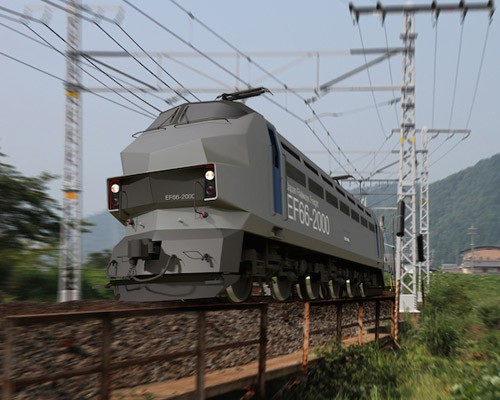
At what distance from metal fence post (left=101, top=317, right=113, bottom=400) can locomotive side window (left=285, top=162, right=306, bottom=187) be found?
21.7 ft

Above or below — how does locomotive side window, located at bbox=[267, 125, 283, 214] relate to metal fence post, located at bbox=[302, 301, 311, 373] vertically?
above

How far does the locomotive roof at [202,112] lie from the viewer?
938cm

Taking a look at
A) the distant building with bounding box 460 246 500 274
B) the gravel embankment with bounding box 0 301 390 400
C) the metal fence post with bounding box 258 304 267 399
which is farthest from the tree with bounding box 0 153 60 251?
the distant building with bounding box 460 246 500 274

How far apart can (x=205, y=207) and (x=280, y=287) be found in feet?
11.3

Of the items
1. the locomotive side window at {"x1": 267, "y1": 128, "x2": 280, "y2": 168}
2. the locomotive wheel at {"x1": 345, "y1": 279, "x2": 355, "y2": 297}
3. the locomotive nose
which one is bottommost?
the locomotive wheel at {"x1": 345, "y1": 279, "x2": 355, "y2": 297}

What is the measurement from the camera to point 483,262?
434 ft

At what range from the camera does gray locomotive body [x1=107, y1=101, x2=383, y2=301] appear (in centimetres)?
805

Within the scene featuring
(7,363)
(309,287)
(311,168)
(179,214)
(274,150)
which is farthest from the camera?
(309,287)

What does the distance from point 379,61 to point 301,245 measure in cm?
940

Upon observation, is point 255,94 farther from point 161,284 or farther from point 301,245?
point 161,284

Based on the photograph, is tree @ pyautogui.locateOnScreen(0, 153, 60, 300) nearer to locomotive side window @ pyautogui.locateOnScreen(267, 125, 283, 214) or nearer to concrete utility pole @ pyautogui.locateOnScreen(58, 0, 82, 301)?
concrete utility pole @ pyautogui.locateOnScreen(58, 0, 82, 301)

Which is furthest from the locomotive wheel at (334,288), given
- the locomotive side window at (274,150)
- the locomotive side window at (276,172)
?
the locomotive side window at (274,150)

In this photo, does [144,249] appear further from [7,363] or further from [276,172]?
[7,363]

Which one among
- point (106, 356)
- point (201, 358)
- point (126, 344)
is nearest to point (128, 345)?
point (126, 344)
